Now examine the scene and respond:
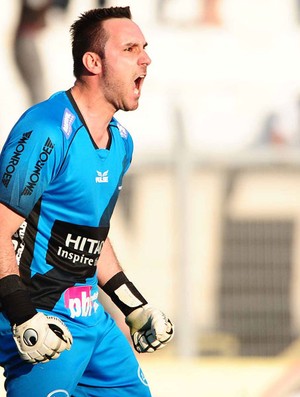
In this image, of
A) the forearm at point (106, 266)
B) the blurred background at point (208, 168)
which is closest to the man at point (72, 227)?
the forearm at point (106, 266)

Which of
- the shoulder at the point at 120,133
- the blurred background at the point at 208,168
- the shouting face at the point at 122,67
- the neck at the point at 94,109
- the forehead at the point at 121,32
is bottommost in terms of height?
the blurred background at the point at 208,168

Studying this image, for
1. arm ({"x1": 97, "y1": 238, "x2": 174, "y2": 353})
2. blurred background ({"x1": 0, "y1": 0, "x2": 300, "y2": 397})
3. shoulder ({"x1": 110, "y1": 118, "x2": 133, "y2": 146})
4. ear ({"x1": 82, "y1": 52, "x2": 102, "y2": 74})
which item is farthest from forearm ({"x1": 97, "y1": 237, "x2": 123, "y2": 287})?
blurred background ({"x1": 0, "y1": 0, "x2": 300, "y2": 397})

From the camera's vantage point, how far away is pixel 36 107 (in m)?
3.99

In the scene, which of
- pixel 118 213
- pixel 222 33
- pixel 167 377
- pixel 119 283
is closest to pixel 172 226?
pixel 118 213

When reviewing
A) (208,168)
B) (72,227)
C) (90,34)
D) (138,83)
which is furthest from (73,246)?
(208,168)

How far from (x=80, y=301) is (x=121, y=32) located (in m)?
1.05

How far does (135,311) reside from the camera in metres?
4.43

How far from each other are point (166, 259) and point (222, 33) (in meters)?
2.75

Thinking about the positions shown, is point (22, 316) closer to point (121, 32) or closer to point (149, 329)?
point (149, 329)

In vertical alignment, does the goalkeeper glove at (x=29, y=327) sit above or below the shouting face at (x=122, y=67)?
below

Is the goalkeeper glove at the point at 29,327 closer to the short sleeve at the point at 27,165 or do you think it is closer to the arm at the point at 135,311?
the short sleeve at the point at 27,165

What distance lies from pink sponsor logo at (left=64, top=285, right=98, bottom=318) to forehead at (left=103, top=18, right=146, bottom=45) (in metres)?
0.96

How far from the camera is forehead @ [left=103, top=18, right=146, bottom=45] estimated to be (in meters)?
4.21

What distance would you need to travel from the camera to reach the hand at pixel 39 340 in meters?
3.70
